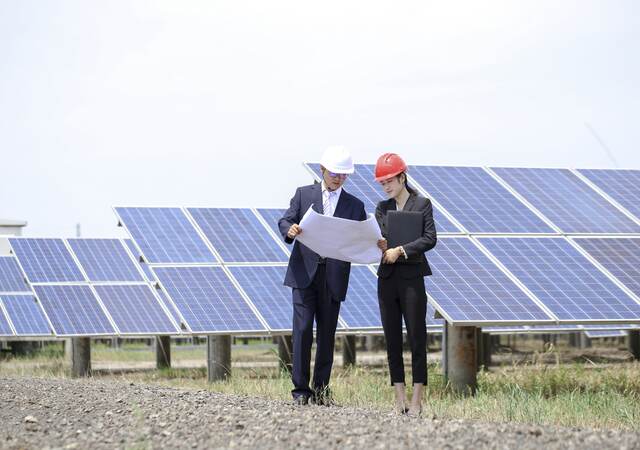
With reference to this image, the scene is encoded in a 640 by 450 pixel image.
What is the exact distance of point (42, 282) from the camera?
20.6 meters

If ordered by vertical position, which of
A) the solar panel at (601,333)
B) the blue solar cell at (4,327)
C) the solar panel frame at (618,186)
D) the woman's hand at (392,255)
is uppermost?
the solar panel frame at (618,186)

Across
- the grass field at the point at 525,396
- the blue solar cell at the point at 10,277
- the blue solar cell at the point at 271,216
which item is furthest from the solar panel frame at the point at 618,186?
the blue solar cell at the point at 10,277

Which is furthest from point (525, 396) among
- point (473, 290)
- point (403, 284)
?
point (403, 284)

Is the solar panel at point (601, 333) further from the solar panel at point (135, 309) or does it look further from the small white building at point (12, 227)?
the small white building at point (12, 227)

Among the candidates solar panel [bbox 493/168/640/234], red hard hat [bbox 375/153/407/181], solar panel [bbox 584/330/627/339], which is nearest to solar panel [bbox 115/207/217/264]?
solar panel [bbox 493/168/640/234]

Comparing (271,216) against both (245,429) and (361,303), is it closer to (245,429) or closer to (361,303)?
(361,303)

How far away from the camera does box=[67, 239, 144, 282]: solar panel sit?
73.8ft

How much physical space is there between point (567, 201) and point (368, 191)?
2569 millimetres

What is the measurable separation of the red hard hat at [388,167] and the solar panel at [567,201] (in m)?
5.29

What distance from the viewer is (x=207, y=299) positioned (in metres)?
15.3

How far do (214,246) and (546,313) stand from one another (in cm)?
733

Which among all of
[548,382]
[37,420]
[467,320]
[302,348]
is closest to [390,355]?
[302,348]

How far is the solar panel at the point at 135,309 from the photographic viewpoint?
1864 cm

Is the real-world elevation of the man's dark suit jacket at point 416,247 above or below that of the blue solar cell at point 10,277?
above
